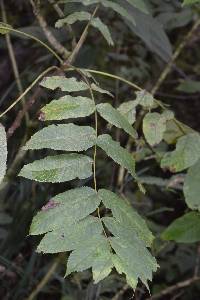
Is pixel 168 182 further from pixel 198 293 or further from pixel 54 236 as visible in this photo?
pixel 198 293

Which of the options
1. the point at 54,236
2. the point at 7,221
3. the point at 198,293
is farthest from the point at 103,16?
the point at 54,236

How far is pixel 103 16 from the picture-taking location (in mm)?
2129

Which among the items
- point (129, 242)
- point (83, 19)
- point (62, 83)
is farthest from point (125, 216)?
point (83, 19)

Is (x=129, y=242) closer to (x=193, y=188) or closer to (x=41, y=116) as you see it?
(x=41, y=116)

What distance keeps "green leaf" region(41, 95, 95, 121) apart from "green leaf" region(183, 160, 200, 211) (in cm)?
36

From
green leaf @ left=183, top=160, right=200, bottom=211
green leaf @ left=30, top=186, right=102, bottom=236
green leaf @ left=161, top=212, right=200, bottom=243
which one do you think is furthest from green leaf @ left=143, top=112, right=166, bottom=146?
green leaf @ left=30, top=186, right=102, bottom=236

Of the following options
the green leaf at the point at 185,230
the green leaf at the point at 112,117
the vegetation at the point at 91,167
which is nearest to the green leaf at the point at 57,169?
the vegetation at the point at 91,167

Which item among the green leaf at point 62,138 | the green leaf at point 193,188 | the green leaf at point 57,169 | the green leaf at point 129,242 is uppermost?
the green leaf at point 62,138

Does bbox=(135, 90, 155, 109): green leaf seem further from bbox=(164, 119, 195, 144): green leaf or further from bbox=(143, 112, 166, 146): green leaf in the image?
bbox=(164, 119, 195, 144): green leaf

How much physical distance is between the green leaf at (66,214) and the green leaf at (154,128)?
1.08ft

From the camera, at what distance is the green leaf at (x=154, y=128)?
111 centimetres

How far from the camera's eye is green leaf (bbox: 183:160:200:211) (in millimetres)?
1126

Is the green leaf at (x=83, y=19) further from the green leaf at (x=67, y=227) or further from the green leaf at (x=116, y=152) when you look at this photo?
the green leaf at (x=67, y=227)

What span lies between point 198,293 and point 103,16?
1404 millimetres
